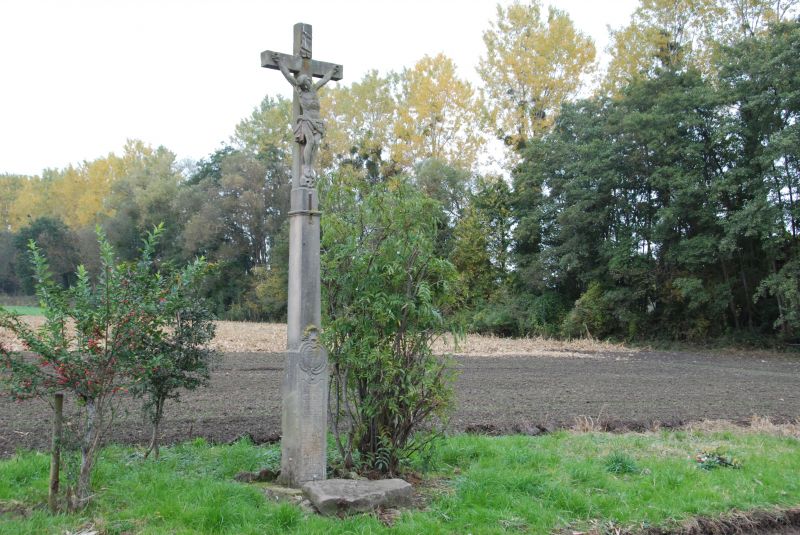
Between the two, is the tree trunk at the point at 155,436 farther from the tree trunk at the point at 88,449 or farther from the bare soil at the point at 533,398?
the tree trunk at the point at 88,449

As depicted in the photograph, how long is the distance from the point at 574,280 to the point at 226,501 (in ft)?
105

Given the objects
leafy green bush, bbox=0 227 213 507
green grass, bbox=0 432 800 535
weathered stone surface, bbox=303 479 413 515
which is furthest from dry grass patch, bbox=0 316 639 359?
leafy green bush, bbox=0 227 213 507

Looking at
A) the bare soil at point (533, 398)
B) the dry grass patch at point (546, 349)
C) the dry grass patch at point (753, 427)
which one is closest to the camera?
the bare soil at point (533, 398)

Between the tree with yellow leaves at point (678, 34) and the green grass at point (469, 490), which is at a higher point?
the tree with yellow leaves at point (678, 34)

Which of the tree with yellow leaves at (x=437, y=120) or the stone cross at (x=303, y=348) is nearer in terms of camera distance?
the stone cross at (x=303, y=348)

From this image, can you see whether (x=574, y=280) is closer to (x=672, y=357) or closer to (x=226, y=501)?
(x=672, y=357)

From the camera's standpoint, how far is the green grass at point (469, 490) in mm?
4621

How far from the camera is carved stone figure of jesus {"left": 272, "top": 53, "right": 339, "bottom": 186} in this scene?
5977 millimetres

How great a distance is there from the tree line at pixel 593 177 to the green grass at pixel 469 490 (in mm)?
18827

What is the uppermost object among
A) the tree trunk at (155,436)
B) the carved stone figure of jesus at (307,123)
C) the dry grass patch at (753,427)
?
the carved stone figure of jesus at (307,123)

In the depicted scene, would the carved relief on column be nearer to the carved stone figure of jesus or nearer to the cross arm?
the carved stone figure of jesus

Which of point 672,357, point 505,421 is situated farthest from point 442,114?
point 505,421

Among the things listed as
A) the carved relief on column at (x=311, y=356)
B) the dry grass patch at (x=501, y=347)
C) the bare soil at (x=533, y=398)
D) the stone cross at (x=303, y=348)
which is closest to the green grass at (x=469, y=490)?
the stone cross at (x=303, y=348)

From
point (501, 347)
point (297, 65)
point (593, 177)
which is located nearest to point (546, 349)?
point (501, 347)
